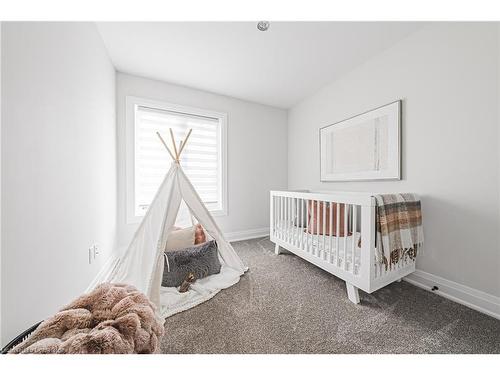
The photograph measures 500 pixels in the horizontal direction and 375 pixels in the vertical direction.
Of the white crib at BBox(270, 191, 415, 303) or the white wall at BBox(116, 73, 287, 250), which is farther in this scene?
the white wall at BBox(116, 73, 287, 250)

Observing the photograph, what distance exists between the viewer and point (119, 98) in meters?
2.30

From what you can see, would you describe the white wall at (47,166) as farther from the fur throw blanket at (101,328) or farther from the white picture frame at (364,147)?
the white picture frame at (364,147)

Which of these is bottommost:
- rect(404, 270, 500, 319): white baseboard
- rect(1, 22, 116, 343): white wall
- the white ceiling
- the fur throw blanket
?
rect(404, 270, 500, 319): white baseboard

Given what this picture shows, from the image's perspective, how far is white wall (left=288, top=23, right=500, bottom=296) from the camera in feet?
4.27

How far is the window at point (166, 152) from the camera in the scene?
2404 mm

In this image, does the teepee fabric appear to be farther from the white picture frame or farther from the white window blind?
the white picture frame

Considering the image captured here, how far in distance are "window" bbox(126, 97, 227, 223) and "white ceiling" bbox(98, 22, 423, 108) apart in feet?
1.36

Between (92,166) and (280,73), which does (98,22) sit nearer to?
(92,166)

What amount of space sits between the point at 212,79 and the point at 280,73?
862mm

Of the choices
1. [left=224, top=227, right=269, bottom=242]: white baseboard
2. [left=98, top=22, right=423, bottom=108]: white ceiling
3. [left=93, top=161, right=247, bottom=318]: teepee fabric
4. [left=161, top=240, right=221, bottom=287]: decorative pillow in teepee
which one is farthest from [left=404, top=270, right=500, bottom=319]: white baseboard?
[left=98, top=22, right=423, bottom=108]: white ceiling

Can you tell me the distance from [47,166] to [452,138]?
2694 mm

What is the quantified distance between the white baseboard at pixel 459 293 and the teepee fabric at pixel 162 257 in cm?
158

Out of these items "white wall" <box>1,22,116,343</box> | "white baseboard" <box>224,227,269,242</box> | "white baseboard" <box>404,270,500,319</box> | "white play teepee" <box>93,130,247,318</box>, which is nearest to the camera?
"white wall" <box>1,22,116,343</box>

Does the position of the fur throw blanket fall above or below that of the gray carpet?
above
